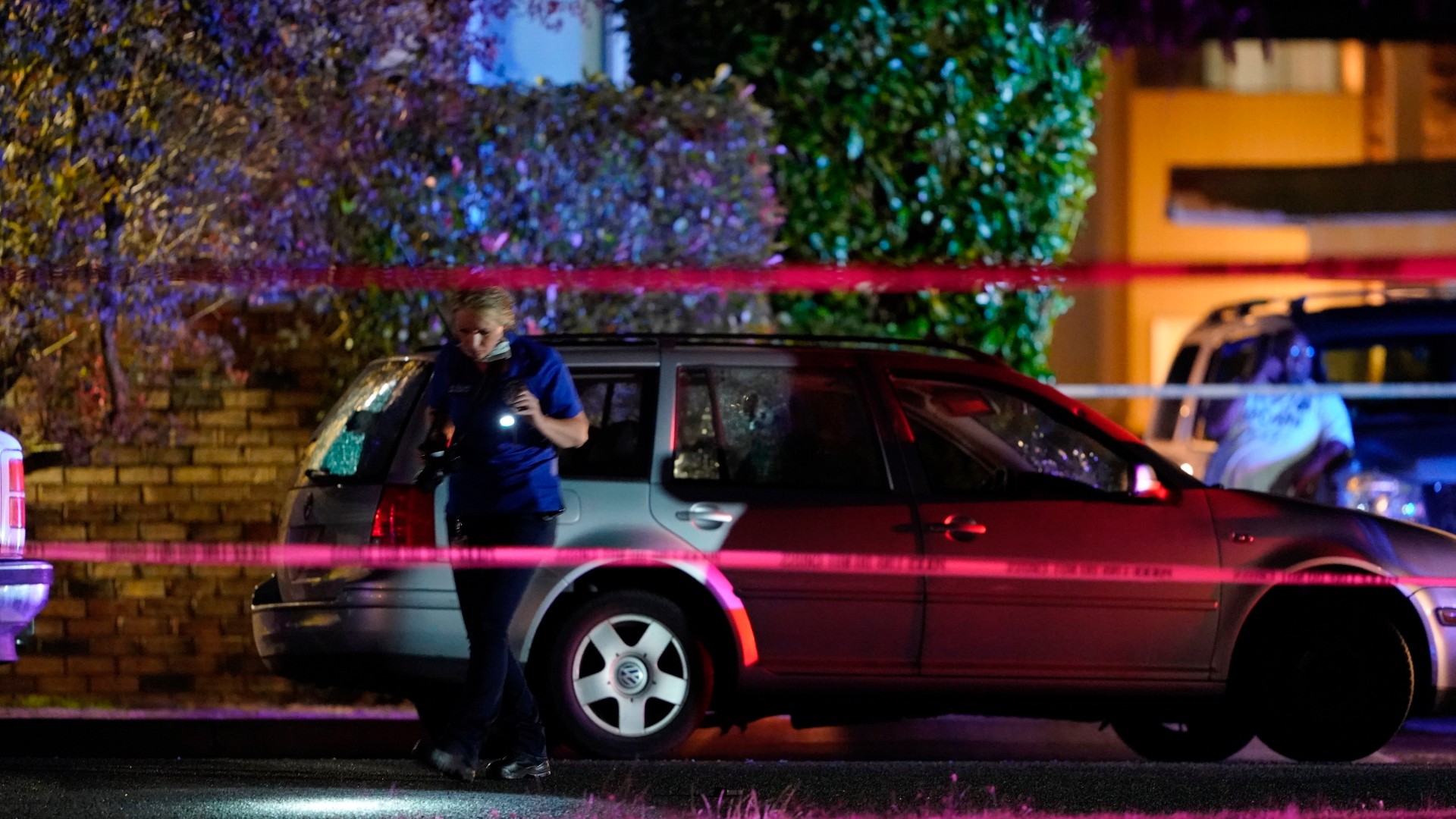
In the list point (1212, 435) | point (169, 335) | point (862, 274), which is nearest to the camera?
point (862, 274)

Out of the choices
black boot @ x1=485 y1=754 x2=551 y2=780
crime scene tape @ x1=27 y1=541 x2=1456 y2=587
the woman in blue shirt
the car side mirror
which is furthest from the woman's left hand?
the car side mirror

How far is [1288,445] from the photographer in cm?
1039

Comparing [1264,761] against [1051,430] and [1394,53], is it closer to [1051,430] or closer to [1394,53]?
Answer: [1051,430]

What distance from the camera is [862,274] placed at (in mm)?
7387

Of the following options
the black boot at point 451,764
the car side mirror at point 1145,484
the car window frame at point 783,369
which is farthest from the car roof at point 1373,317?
the black boot at point 451,764

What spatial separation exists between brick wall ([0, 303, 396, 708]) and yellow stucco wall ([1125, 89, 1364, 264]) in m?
9.46

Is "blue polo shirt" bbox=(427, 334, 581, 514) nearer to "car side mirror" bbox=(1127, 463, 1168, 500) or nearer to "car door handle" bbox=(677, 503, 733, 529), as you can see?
"car door handle" bbox=(677, 503, 733, 529)

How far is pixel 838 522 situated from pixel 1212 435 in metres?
4.80

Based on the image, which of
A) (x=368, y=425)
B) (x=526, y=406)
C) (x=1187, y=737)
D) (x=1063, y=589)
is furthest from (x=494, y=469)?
(x=1187, y=737)

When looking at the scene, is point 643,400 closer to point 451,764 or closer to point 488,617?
point 488,617

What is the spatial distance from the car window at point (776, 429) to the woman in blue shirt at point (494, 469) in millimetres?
998

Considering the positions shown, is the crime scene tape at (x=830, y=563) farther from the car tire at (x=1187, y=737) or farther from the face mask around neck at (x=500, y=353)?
the face mask around neck at (x=500, y=353)

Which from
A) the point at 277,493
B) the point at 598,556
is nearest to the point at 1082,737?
the point at 598,556

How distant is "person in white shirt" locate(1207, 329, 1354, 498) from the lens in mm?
10367
